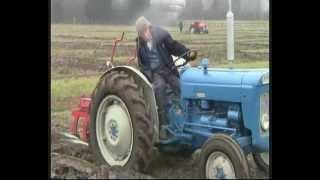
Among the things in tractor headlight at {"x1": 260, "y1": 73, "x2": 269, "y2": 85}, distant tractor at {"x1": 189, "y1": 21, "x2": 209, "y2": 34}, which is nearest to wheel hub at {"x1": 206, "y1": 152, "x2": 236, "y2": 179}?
tractor headlight at {"x1": 260, "y1": 73, "x2": 269, "y2": 85}

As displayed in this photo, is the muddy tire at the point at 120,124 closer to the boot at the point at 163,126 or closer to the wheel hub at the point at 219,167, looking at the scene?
the boot at the point at 163,126

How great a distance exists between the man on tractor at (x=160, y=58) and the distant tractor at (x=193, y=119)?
28 millimetres

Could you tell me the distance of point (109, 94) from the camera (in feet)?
10.1

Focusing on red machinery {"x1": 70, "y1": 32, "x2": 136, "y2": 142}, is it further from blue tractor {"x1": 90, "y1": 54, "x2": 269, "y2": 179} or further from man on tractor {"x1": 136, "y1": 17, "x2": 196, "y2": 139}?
man on tractor {"x1": 136, "y1": 17, "x2": 196, "y2": 139}

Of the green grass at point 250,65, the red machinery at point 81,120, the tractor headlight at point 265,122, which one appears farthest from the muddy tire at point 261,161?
the red machinery at point 81,120

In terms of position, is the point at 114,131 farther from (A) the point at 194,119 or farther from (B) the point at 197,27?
(B) the point at 197,27

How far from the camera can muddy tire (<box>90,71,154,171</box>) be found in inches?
118

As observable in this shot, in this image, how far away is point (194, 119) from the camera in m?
2.99

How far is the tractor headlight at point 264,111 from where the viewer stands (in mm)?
2889

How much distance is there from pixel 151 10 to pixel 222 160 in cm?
81

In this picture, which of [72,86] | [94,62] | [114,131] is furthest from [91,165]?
[94,62]
